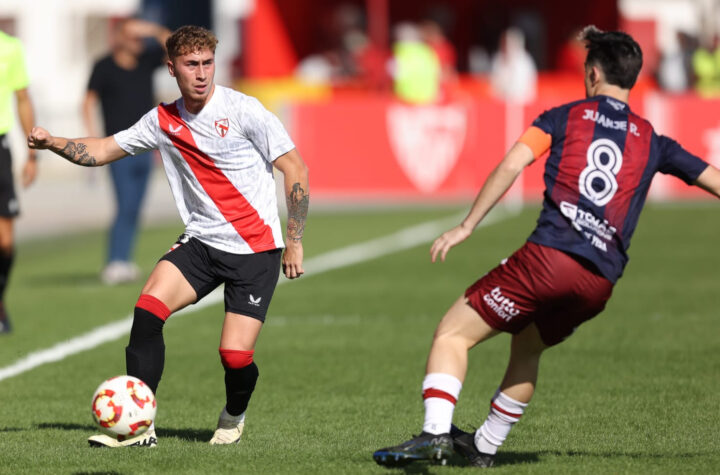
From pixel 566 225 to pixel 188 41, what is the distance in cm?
202

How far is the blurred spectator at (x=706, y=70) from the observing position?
2833cm

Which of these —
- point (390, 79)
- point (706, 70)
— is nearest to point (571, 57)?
point (706, 70)

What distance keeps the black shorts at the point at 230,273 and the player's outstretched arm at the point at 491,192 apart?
1.38 metres

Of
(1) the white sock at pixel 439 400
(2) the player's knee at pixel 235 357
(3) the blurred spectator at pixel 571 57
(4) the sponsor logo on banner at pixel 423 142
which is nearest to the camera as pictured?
(1) the white sock at pixel 439 400

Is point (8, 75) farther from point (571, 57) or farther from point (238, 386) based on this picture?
point (571, 57)

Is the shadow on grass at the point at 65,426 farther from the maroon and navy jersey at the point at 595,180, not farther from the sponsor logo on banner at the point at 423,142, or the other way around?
the sponsor logo on banner at the point at 423,142

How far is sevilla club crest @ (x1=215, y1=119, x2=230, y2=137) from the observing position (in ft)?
21.5

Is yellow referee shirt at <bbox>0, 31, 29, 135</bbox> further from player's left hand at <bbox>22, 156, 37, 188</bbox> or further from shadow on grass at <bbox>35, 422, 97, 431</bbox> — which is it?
shadow on grass at <bbox>35, 422, 97, 431</bbox>

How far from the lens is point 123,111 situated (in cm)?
1340

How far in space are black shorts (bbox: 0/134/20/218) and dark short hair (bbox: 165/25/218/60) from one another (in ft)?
13.2

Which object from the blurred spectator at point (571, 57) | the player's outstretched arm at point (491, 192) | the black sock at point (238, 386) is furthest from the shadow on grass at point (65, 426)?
the blurred spectator at point (571, 57)

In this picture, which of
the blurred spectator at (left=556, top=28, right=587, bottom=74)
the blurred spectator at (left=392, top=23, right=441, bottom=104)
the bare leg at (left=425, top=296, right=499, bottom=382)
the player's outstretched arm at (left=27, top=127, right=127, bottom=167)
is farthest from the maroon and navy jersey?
the blurred spectator at (left=556, top=28, right=587, bottom=74)

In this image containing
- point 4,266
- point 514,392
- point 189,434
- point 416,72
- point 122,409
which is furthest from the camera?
point 416,72

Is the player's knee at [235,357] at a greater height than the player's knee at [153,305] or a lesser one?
lesser
